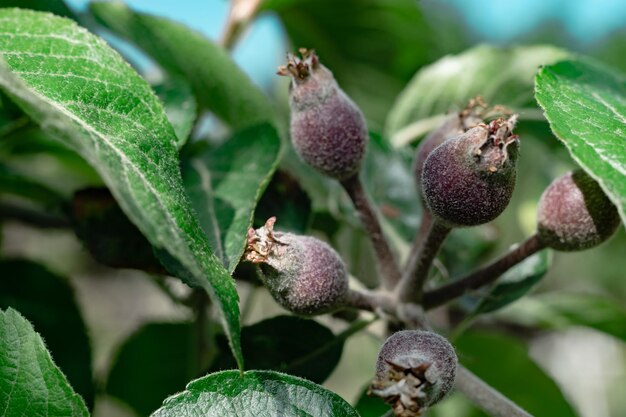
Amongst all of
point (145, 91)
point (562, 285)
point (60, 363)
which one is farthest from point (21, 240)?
point (145, 91)

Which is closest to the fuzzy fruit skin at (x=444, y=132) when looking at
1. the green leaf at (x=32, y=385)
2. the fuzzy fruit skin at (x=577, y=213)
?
the fuzzy fruit skin at (x=577, y=213)

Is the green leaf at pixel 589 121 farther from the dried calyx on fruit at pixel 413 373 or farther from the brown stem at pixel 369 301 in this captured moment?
the brown stem at pixel 369 301

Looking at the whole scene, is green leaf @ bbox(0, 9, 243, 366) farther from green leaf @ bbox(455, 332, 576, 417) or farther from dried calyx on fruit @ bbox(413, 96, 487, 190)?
green leaf @ bbox(455, 332, 576, 417)

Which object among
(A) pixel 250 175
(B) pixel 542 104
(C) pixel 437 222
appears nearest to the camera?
(B) pixel 542 104

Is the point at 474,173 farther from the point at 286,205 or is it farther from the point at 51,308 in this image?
the point at 51,308

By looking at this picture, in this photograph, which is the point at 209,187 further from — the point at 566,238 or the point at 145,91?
the point at 566,238

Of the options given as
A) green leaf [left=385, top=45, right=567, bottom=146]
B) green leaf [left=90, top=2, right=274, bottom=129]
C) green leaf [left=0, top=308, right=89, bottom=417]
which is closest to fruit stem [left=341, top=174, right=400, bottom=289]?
green leaf [left=90, top=2, right=274, bottom=129]

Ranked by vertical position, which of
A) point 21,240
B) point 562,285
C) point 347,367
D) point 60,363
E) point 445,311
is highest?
point 60,363
